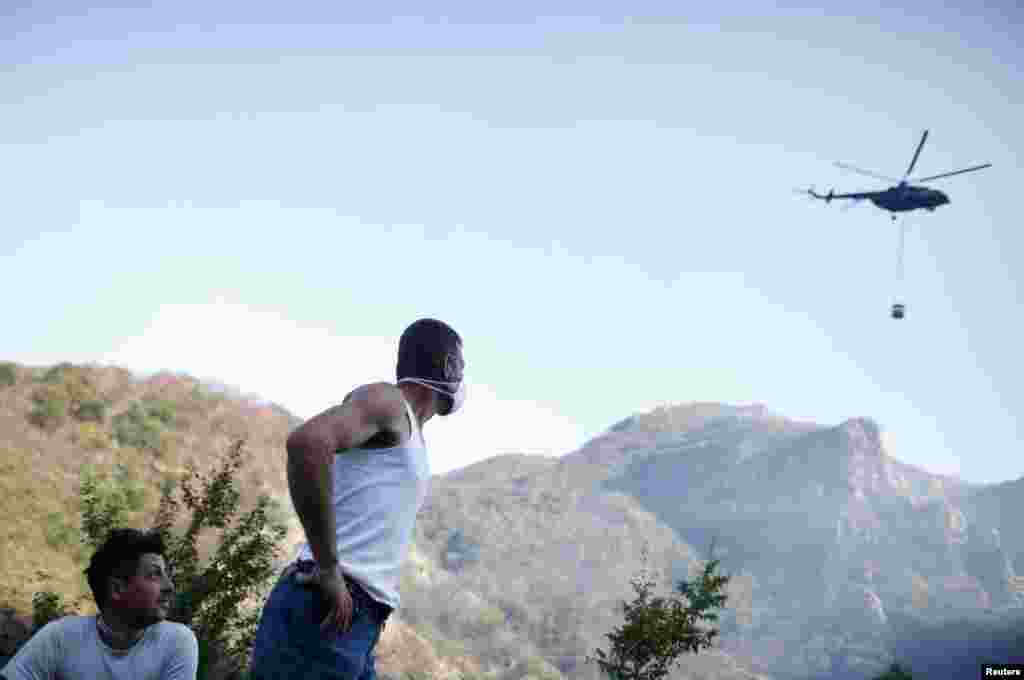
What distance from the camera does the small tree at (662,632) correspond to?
1186 centimetres

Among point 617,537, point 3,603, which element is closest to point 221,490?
point 3,603

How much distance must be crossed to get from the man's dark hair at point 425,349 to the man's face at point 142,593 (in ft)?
4.16

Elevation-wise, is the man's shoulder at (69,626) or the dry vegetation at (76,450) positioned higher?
the dry vegetation at (76,450)

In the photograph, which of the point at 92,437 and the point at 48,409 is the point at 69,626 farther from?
the point at 48,409

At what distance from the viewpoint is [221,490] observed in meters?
10.6

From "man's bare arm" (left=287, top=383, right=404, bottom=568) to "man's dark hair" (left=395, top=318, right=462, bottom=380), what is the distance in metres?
0.27

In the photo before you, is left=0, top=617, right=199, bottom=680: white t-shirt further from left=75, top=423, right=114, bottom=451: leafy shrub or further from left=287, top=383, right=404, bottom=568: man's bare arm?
left=75, top=423, right=114, bottom=451: leafy shrub

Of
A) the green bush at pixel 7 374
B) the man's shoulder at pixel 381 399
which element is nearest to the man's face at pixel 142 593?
the man's shoulder at pixel 381 399

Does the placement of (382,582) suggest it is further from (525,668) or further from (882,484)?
(882,484)

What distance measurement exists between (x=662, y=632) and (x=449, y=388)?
10.0 metres

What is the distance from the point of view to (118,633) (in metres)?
3.27

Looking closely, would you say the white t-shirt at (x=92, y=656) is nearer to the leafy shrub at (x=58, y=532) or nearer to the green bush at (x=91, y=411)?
the leafy shrub at (x=58, y=532)

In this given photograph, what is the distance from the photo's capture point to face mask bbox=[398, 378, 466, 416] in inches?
111

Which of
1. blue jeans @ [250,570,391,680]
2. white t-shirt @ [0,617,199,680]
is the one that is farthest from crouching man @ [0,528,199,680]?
blue jeans @ [250,570,391,680]
